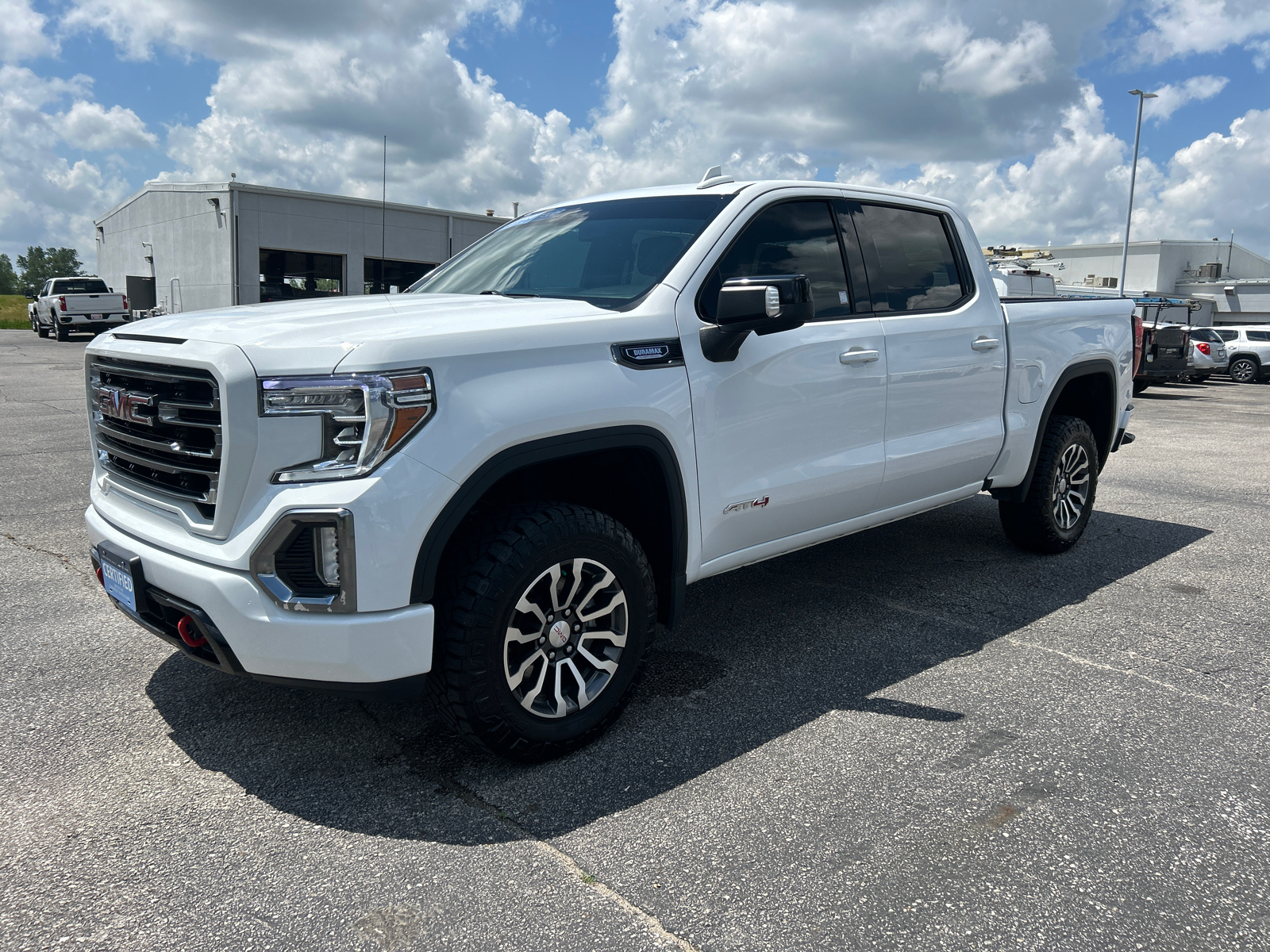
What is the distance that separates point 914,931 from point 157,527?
8.12 feet

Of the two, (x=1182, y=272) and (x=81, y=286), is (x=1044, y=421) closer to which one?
(x=81, y=286)

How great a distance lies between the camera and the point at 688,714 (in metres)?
3.52

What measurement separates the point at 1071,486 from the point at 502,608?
13.6 ft

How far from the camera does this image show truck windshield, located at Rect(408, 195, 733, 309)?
361 centimetres

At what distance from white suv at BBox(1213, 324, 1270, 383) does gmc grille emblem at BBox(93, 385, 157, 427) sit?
1174 inches

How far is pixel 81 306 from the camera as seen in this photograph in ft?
98.3

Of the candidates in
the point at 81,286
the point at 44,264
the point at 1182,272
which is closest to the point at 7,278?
the point at 44,264

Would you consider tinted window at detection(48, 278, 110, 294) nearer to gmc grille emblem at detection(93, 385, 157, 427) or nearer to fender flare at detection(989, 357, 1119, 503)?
gmc grille emblem at detection(93, 385, 157, 427)

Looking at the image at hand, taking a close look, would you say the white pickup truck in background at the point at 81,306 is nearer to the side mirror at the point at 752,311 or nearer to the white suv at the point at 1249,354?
the side mirror at the point at 752,311

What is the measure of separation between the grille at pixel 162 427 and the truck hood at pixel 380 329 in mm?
139

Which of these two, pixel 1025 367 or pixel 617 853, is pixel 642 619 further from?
pixel 1025 367

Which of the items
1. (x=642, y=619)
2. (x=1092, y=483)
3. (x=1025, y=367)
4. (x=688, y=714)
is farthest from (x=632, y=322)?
(x=1092, y=483)

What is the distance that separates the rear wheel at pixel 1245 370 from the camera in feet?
88.6

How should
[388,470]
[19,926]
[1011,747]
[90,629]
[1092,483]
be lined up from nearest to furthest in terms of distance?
1. [19,926]
2. [388,470]
3. [1011,747]
4. [90,629]
5. [1092,483]
